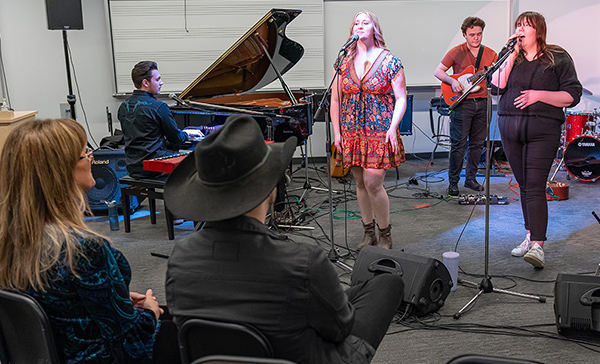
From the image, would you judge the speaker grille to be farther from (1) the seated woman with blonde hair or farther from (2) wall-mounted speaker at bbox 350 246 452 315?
(1) the seated woman with blonde hair

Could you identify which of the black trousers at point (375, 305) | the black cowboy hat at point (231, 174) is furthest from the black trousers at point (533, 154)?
the black cowboy hat at point (231, 174)

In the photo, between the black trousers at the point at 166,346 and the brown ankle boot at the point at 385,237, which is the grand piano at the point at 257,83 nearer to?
the brown ankle boot at the point at 385,237

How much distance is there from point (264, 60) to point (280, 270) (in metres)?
4.07

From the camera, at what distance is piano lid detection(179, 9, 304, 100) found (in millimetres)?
4770

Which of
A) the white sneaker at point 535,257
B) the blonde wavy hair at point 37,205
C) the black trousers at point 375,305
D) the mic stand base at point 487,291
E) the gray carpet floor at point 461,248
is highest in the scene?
the blonde wavy hair at point 37,205

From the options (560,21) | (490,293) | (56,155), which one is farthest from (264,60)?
(560,21)

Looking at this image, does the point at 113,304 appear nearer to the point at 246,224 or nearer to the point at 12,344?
the point at 12,344

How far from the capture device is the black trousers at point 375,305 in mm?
2031

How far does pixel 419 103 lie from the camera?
7949 millimetres

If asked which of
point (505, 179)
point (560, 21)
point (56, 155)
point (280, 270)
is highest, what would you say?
point (560, 21)

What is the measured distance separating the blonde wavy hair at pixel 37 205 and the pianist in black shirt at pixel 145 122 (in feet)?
9.53

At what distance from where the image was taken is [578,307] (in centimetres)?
282

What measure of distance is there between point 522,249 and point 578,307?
124 centimetres

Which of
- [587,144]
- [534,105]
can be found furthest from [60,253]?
[587,144]
